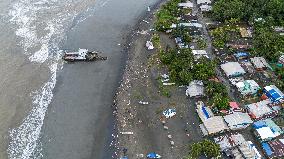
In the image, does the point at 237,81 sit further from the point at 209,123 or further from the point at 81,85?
the point at 81,85

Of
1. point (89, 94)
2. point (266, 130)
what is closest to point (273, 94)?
point (266, 130)

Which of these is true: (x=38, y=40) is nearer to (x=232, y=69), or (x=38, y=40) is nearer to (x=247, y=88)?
(x=232, y=69)

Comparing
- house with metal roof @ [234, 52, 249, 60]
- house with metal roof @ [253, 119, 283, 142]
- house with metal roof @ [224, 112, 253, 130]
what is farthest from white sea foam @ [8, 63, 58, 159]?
house with metal roof @ [234, 52, 249, 60]

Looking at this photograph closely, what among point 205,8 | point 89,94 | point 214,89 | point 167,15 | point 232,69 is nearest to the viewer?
point 214,89

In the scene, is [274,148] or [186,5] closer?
[274,148]

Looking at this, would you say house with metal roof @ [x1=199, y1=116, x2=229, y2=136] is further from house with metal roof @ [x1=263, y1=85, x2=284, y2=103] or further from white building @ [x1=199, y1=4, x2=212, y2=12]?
white building @ [x1=199, y1=4, x2=212, y2=12]

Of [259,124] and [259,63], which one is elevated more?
[259,63]

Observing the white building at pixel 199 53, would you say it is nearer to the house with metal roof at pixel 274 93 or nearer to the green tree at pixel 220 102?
the green tree at pixel 220 102
